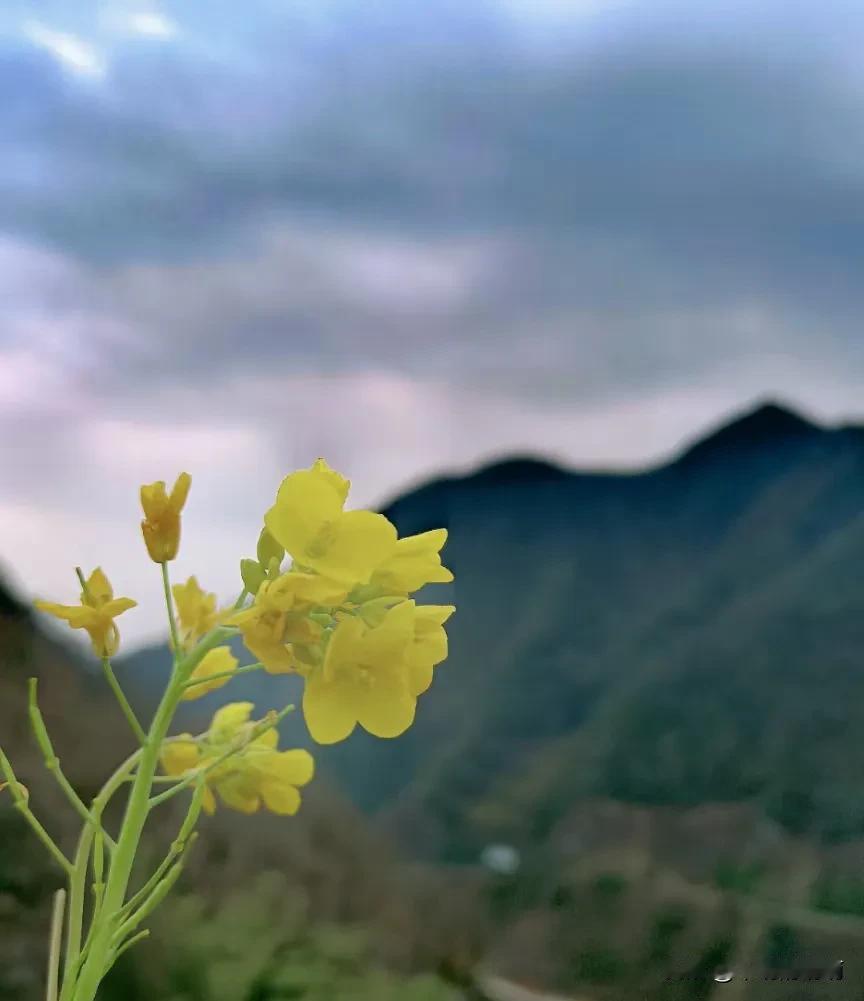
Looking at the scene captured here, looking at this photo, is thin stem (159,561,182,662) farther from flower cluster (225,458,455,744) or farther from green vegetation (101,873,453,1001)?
green vegetation (101,873,453,1001)

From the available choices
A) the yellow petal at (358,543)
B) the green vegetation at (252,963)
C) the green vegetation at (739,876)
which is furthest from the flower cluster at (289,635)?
the green vegetation at (739,876)

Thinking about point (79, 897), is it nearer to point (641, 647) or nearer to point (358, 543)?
point (358, 543)

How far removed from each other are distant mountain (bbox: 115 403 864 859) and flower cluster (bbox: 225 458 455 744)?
95cm

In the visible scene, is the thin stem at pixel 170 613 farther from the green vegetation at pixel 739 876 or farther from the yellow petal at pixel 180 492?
the green vegetation at pixel 739 876

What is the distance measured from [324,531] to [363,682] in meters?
0.05

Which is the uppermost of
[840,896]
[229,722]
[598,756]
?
[229,722]

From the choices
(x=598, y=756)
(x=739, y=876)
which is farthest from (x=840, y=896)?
(x=598, y=756)

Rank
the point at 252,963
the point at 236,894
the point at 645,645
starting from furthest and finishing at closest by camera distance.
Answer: the point at 645,645 < the point at 236,894 < the point at 252,963

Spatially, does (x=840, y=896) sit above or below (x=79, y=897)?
below

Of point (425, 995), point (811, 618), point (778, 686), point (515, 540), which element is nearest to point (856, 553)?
point (811, 618)

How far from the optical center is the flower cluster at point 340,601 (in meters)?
0.29

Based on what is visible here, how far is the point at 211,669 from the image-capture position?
361mm

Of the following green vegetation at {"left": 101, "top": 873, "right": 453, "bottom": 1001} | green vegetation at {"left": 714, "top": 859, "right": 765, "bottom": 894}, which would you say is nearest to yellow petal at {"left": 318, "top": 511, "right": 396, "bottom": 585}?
green vegetation at {"left": 101, "top": 873, "right": 453, "bottom": 1001}

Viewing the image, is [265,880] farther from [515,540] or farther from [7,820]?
[515,540]
